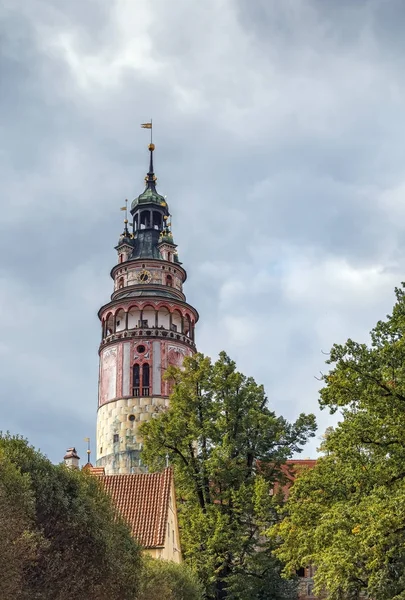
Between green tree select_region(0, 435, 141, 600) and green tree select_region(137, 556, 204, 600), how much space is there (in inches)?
159

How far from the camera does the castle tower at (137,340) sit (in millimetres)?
62406

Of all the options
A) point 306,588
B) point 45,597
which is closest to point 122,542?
point 45,597

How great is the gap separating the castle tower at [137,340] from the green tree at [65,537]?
37886mm

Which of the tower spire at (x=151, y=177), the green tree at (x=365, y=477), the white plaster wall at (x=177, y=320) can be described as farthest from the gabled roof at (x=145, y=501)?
the tower spire at (x=151, y=177)

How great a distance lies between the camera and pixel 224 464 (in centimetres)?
3847

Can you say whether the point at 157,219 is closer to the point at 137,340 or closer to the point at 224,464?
the point at 137,340

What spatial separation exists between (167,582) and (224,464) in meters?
9.58

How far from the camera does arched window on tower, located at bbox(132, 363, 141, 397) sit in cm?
6312

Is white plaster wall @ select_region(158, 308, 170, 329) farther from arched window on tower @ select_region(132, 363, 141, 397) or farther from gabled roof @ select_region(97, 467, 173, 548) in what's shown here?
gabled roof @ select_region(97, 467, 173, 548)

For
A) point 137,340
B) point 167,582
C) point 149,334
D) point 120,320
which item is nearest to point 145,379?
point 137,340

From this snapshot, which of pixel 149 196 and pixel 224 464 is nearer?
pixel 224 464

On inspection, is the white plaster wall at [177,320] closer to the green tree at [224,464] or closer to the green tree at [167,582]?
the green tree at [224,464]

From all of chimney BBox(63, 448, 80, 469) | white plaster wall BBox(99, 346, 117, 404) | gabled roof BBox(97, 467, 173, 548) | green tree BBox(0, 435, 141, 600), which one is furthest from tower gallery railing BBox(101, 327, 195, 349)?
green tree BBox(0, 435, 141, 600)

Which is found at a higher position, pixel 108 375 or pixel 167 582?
pixel 108 375
